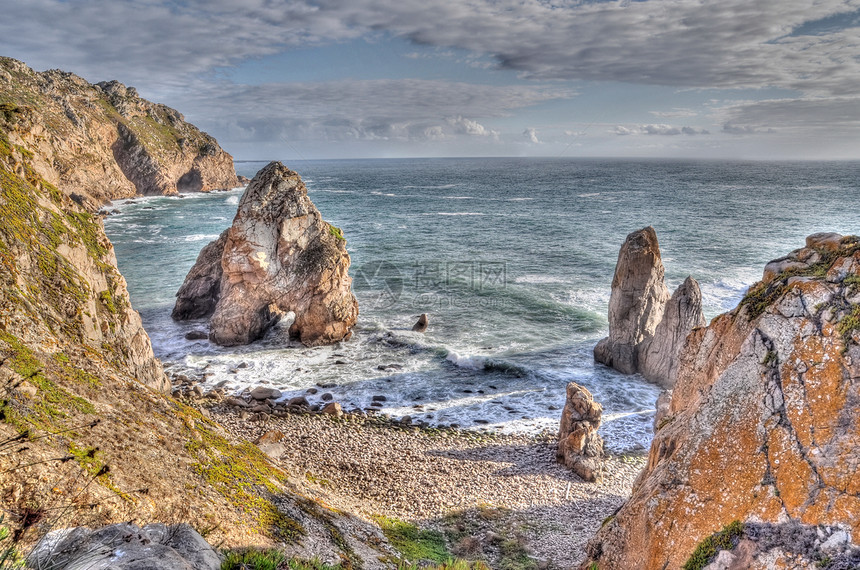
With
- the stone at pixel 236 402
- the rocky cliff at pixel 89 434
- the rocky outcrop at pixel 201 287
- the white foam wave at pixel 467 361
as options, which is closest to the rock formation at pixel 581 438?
the white foam wave at pixel 467 361

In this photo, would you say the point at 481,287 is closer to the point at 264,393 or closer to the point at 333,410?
the point at 333,410

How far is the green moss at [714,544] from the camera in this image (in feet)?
26.0

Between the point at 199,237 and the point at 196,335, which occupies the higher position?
the point at 199,237

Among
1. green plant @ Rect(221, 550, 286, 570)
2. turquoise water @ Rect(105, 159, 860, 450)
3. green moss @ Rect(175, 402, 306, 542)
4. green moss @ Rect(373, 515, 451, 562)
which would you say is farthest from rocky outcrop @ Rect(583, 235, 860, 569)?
turquoise water @ Rect(105, 159, 860, 450)

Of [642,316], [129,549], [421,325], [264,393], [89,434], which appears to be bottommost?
[264,393]

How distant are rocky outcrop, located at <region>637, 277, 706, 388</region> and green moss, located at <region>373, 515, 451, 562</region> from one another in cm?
1626

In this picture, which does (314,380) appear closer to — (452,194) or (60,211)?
(60,211)

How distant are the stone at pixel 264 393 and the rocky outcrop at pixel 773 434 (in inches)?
747

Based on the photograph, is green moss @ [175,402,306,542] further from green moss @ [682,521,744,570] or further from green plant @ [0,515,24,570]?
green moss @ [682,521,744,570]

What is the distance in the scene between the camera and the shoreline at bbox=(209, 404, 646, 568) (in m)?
15.7

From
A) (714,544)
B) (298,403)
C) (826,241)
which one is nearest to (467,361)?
(298,403)

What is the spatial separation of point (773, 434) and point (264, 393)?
2205 centimetres

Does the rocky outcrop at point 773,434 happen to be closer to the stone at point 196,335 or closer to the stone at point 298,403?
the stone at point 298,403

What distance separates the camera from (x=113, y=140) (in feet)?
313
